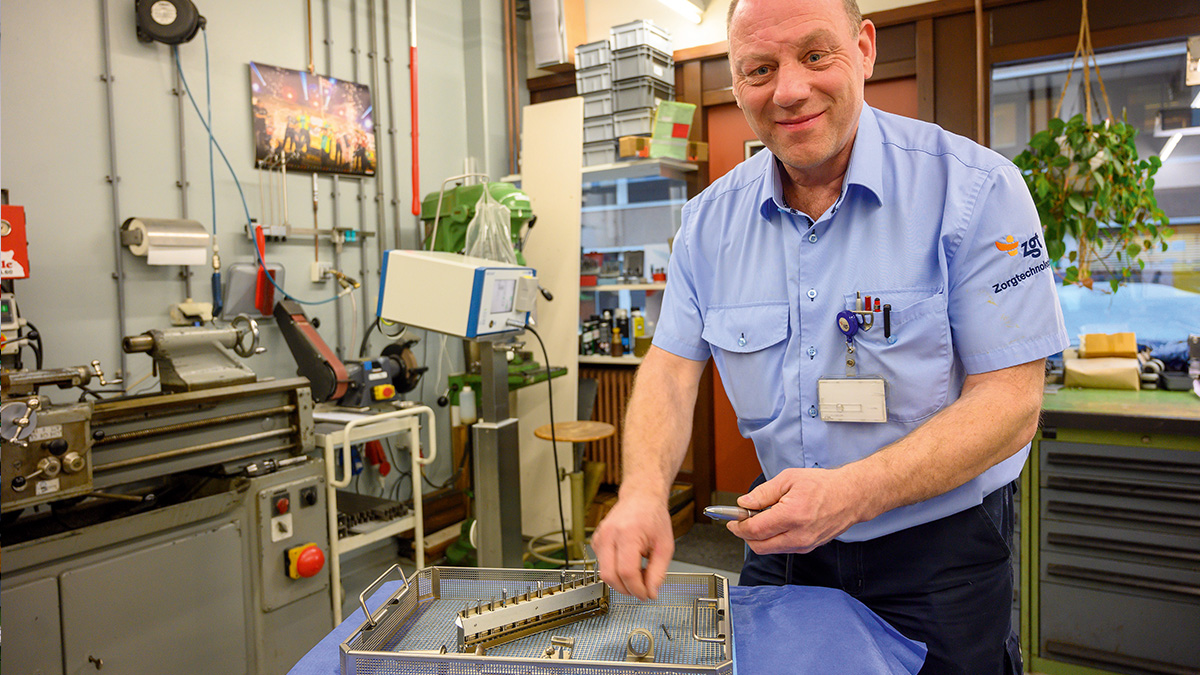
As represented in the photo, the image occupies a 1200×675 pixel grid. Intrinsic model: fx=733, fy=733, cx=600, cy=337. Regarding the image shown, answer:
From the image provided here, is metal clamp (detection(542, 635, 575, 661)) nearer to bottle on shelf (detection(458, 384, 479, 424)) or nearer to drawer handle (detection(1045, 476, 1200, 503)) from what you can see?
drawer handle (detection(1045, 476, 1200, 503))

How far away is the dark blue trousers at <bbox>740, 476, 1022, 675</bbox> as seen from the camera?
1.04m

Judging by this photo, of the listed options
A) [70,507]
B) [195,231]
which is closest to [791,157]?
[70,507]

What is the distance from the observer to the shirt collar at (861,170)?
1.10 metres

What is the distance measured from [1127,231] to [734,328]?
2445mm

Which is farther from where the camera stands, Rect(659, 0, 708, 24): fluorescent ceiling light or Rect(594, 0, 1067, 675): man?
Rect(659, 0, 708, 24): fluorescent ceiling light

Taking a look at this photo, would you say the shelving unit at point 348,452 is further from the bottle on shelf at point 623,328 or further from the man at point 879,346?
the man at point 879,346

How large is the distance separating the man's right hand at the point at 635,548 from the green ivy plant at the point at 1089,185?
2419 millimetres

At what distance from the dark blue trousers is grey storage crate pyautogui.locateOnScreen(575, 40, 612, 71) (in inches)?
123

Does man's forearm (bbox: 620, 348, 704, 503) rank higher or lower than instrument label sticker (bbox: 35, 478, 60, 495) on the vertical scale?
higher

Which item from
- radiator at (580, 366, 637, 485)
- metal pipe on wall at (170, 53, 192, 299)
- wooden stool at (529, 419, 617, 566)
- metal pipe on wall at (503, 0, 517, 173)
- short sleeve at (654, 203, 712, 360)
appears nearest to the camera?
short sleeve at (654, 203, 712, 360)

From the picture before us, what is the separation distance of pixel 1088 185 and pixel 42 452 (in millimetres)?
3370

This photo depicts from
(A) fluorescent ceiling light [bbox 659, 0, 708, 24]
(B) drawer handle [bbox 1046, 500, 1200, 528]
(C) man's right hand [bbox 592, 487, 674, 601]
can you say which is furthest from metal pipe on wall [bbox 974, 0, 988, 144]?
(C) man's right hand [bbox 592, 487, 674, 601]

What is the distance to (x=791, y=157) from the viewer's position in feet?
3.70

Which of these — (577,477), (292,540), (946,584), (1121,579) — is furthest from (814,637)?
(577,477)
